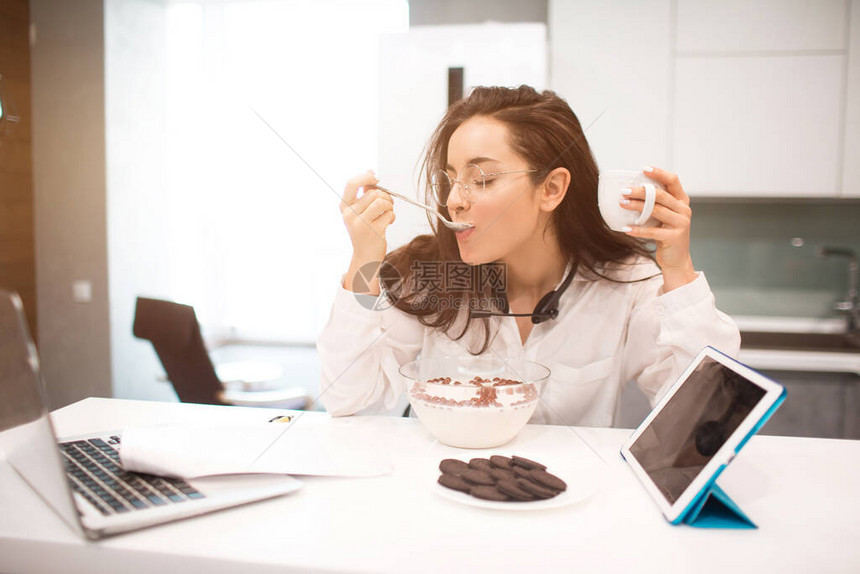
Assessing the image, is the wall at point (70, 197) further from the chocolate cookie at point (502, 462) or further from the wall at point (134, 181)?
the chocolate cookie at point (502, 462)

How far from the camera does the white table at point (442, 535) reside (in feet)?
1.45

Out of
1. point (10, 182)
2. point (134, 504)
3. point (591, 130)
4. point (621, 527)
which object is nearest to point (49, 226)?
point (10, 182)

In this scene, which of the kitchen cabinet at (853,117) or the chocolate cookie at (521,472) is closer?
the chocolate cookie at (521,472)

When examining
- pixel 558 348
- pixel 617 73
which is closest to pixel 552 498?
pixel 558 348

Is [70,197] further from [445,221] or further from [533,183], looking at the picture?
[533,183]

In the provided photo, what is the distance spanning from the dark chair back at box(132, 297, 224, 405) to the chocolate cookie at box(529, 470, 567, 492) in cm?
58

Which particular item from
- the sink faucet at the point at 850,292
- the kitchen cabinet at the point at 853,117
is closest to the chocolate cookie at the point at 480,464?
the sink faucet at the point at 850,292

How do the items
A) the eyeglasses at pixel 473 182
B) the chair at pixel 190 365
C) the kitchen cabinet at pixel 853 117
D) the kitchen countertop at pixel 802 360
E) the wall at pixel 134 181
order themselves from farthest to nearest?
1. the kitchen cabinet at pixel 853 117
2. the kitchen countertop at pixel 802 360
3. the wall at pixel 134 181
4. the chair at pixel 190 365
5. the eyeglasses at pixel 473 182

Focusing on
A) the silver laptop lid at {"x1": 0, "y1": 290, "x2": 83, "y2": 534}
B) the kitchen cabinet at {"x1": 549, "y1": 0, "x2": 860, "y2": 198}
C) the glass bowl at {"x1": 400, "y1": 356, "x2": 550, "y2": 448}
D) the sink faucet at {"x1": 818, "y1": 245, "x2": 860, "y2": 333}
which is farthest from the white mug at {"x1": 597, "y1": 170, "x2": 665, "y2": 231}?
the sink faucet at {"x1": 818, "y1": 245, "x2": 860, "y2": 333}

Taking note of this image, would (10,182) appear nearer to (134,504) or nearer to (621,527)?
(134,504)

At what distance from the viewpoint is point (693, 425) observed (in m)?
0.58

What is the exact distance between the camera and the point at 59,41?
4.30 ft

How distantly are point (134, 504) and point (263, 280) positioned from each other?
0.46m

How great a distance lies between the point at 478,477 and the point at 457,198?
378 mm
